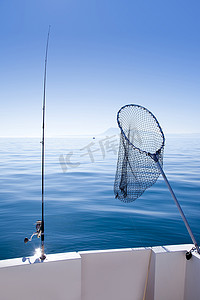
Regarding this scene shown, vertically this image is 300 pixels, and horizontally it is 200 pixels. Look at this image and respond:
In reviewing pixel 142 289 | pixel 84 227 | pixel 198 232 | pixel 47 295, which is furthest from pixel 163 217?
pixel 47 295

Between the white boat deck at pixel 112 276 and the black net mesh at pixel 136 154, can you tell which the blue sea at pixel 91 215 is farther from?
the white boat deck at pixel 112 276

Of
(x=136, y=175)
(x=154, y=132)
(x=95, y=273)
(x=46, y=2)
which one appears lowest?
(x=95, y=273)

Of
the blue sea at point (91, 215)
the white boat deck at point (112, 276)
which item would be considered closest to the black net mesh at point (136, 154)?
the white boat deck at point (112, 276)

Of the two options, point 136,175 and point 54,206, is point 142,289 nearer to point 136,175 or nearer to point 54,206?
point 136,175

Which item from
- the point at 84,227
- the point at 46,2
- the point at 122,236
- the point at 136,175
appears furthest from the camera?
the point at 84,227

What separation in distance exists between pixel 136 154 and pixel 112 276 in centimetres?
99

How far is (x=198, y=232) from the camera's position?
4.68 m

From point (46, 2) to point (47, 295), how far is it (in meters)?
3.65

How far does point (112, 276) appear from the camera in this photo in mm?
1945

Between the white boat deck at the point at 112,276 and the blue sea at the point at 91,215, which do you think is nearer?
the white boat deck at the point at 112,276

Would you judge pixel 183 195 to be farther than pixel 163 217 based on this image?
Yes

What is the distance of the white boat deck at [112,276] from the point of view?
170 cm

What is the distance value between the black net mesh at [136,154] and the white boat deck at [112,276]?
517 mm

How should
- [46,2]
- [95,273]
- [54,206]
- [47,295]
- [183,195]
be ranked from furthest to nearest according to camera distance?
[183,195] < [54,206] < [46,2] < [95,273] < [47,295]
